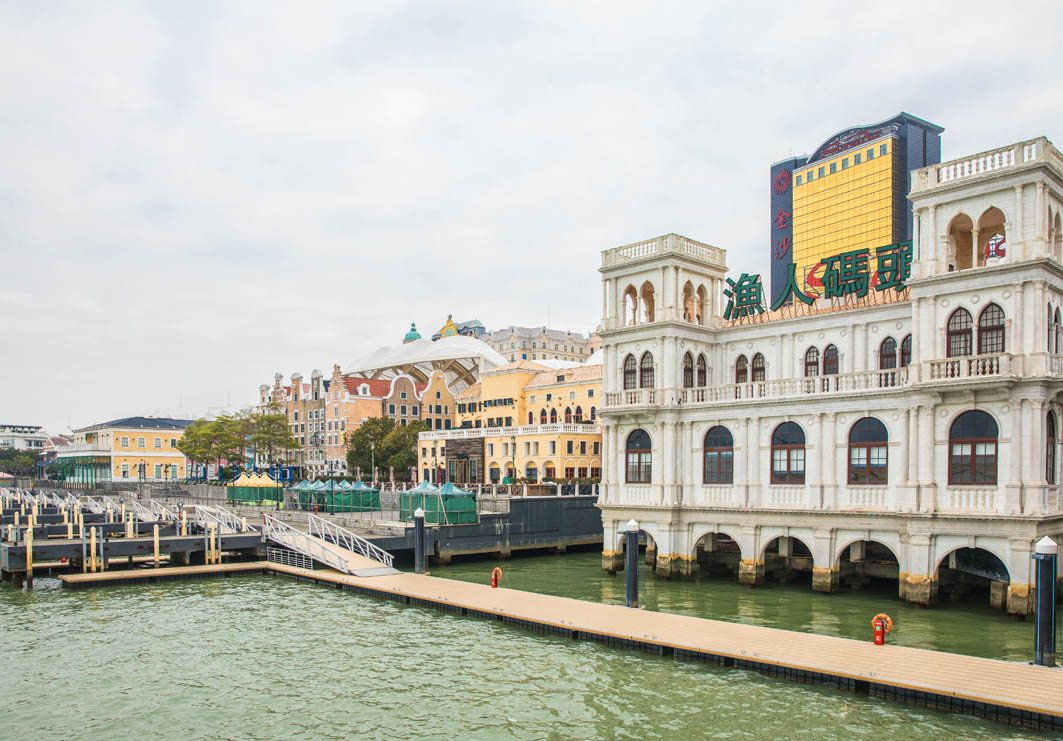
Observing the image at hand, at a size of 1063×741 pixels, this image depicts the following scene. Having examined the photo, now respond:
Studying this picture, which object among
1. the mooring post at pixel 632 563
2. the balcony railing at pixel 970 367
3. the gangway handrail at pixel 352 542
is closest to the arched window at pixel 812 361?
the balcony railing at pixel 970 367

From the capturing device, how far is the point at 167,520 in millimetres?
59719

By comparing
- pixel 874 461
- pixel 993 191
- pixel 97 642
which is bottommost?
pixel 97 642

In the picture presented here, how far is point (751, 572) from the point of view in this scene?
132ft

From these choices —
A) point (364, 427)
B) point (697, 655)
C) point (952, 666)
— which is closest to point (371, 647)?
point (697, 655)

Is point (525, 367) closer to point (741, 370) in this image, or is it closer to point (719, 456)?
point (741, 370)

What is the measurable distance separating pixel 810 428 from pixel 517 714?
2168 cm

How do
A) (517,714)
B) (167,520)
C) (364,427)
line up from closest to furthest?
(517,714)
(167,520)
(364,427)

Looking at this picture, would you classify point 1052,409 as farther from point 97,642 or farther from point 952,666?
point 97,642

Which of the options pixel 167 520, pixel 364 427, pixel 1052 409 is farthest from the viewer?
pixel 364 427

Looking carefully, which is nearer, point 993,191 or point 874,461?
point 993,191

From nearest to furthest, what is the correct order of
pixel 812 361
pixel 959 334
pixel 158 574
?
pixel 959 334
pixel 812 361
pixel 158 574

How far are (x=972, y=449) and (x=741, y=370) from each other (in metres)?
14.1

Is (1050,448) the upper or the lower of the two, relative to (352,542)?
upper

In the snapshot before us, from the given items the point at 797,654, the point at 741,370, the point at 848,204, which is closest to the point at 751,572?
the point at 741,370
